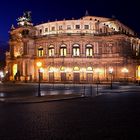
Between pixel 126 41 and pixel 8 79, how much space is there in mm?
42392

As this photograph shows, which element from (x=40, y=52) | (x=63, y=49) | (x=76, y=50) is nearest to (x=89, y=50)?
(x=76, y=50)

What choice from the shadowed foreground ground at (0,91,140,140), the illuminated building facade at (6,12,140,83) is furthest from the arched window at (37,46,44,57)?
the shadowed foreground ground at (0,91,140,140)

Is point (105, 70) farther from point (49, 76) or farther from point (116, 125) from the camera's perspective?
point (116, 125)

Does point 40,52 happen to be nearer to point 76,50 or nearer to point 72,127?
→ point 76,50

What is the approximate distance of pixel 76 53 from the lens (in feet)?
299

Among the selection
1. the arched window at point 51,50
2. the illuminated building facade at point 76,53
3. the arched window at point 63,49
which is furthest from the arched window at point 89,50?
the arched window at point 51,50

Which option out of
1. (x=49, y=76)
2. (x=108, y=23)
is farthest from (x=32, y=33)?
(x=108, y=23)

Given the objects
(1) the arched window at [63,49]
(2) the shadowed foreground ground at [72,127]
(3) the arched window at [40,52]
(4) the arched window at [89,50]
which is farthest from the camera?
(3) the arched window at [40,52]

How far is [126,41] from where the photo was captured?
89.9 metres

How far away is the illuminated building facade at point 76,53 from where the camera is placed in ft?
289

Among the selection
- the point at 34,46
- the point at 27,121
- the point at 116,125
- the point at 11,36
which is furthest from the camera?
the point at 11,36

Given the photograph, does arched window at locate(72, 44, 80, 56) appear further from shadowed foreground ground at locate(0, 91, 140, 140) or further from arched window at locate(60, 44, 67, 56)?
shadowed foreground ground at locate(0, 91, 140, 140)

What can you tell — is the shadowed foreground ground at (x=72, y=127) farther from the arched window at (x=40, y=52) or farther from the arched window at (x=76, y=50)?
the arched window at (x=40, y=52)

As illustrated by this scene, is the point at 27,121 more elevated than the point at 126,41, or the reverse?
the point at 126,41
